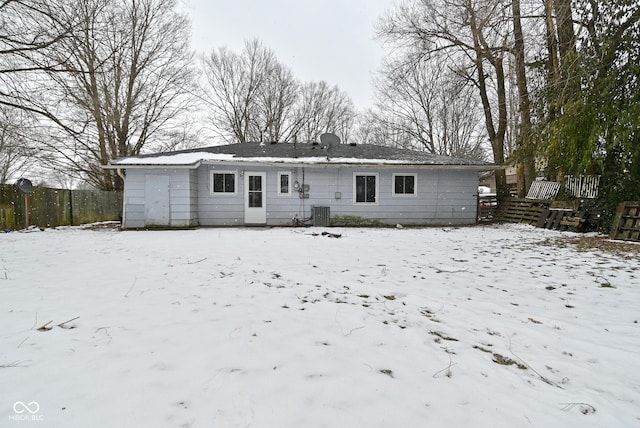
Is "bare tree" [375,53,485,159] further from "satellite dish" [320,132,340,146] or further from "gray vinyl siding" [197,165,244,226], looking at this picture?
"gray vinyl siding" [197,165,244,226]

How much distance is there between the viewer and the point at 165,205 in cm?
1059

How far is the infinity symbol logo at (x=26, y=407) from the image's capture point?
1.53m

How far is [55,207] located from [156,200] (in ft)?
15.2

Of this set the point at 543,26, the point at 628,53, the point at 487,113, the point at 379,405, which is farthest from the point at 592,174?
the point at 379,405

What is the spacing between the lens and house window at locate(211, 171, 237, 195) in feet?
37.2

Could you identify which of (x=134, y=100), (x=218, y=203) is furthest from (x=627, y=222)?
(x=134, y=100)

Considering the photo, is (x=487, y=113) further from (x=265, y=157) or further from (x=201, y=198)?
(x=201, y=198)

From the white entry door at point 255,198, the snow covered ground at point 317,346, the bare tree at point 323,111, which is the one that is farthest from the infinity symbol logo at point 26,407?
the bare tree at point 323,111

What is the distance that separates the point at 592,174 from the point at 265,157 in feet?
36.3

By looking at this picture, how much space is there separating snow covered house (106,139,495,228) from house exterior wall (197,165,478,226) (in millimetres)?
38

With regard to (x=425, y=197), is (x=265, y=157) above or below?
above

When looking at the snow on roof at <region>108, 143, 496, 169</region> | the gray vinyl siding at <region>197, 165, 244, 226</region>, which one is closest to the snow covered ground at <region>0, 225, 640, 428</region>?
the snow on roof at <region>108, 143, 496, 169</region>

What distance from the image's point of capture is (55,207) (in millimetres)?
11633

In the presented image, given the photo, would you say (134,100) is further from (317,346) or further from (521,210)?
(521,210)
